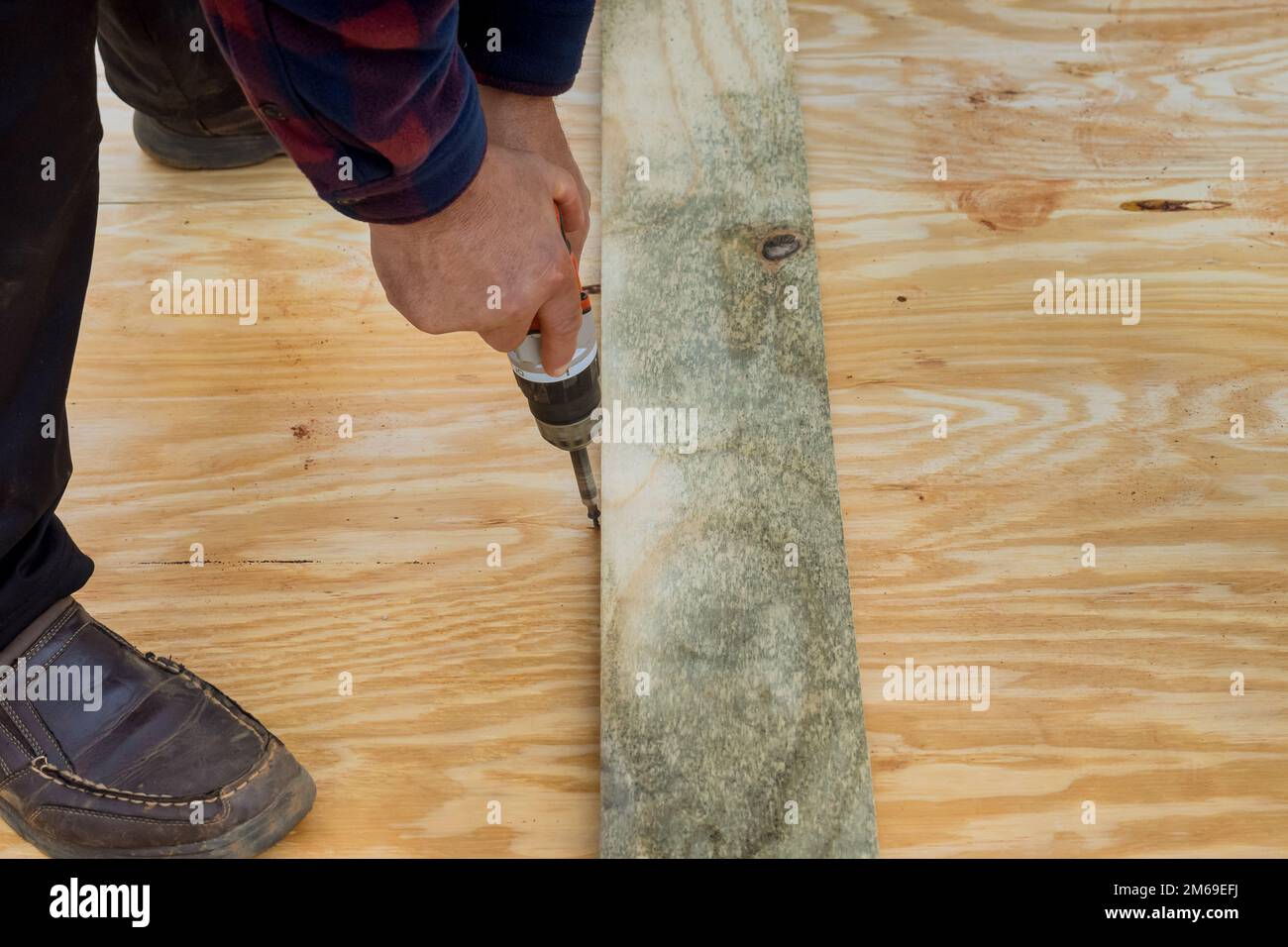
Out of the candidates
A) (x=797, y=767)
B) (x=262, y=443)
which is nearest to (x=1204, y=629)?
(x=797, y=767)

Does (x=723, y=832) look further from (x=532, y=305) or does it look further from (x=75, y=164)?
(x=75, y=164)

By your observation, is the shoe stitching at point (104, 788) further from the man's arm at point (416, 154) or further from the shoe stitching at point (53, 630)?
the man's arm at point (416, 154)

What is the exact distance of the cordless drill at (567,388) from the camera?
42.3 inches

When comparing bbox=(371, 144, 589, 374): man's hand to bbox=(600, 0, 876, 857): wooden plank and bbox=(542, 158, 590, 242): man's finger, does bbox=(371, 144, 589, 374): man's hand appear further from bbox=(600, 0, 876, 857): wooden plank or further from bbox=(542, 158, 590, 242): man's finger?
bbox=(600, 0, 876, 857): wooden plank

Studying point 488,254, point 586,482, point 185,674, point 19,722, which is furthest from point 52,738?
point 488,254

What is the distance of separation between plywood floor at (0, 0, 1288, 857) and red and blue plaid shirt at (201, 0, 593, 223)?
1.97ft

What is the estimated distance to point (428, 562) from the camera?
126cm

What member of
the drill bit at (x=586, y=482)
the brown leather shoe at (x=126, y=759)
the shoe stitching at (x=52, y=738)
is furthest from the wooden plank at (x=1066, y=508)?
the shoe stitching at (x=52, y=738)

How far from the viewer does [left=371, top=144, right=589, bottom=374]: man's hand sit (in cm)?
81

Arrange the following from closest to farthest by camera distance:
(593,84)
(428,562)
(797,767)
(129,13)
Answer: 1. (797,767)
2. (428,562)
3. (129,13)
4. (593,84)

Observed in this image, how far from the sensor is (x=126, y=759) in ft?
3.67

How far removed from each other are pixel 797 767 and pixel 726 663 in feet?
0.42

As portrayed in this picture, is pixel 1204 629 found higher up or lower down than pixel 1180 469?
lower down
